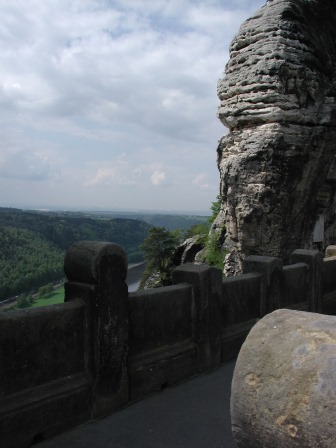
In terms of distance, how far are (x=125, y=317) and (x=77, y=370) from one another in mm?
649

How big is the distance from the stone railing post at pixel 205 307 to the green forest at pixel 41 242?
48102 mm

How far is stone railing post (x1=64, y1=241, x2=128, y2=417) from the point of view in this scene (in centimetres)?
387

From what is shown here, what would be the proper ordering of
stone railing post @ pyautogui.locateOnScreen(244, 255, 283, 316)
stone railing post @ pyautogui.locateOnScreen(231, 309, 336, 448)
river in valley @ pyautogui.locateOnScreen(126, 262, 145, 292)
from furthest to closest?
river in valley @ pyautogui.locateOnScreen(126, 262, 145, 292)
stone railing post @ pyautogui.locateOnScreen(244, 255, 283, 316)
stone railing post @ pyautogui.locateOnScreen(231, 309, 336, 448)

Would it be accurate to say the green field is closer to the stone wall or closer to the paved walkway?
the stone wall

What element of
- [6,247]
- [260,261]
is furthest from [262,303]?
[6,247]

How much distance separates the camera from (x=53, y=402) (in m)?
3.54

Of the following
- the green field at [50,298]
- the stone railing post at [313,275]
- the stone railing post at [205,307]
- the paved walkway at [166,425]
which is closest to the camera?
the paved walkway at [166,425]

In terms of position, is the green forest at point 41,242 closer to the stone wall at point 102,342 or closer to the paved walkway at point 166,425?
the stone wall at point 102,342

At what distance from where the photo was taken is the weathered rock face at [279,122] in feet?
44.0

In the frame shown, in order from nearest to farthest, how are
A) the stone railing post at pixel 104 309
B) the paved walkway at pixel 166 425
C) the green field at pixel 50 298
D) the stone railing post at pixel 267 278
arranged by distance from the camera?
the paved walkway at pixel 166 425 → the stone railing post at pixel 104 309 → the stone railing post at pixel 267 278 → the green field at pixel 50 298

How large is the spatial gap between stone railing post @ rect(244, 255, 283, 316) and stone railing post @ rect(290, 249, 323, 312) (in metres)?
1.08

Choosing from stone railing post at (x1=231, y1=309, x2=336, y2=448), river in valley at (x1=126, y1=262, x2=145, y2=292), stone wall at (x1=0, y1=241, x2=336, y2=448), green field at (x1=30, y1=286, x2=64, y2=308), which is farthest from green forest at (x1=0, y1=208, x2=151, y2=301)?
stone railing post at (x1=231, y1=309, x2=336, y2=448)

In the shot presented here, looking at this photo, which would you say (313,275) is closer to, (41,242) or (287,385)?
(287,385)

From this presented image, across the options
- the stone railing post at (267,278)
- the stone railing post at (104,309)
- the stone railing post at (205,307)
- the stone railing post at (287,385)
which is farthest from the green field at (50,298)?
the stone railing post at (287,385)
